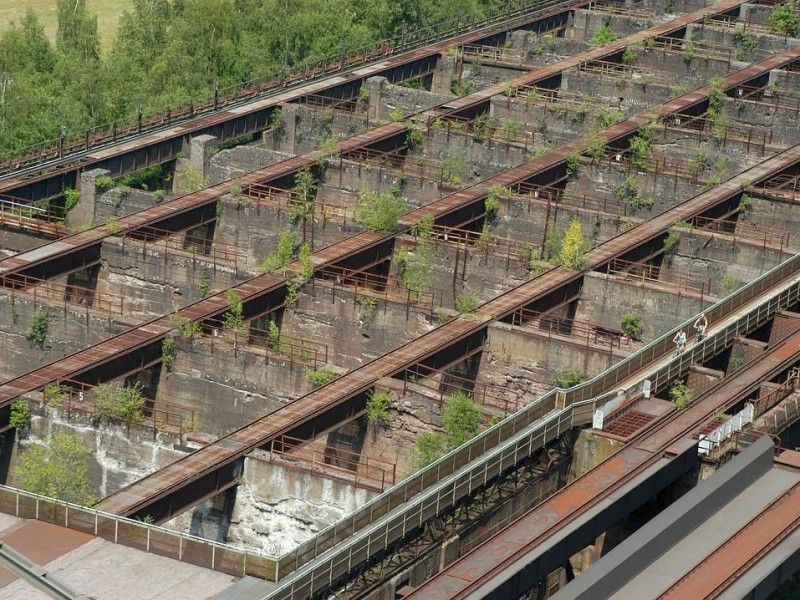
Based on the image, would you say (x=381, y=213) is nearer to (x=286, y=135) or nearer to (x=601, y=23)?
(x=286, y=135)

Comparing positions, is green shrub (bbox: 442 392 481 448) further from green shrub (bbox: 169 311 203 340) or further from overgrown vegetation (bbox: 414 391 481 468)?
green shrub (bbox: 169 311 203 340)

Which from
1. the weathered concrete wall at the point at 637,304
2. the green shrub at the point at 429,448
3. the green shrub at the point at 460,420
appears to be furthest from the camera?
the weathered concrete wall at the point at 637,304

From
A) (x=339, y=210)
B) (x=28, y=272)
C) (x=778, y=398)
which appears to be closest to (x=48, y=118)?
(x=339, y=210)

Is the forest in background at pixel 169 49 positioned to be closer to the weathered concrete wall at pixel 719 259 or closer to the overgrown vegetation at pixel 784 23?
the overgrown vegetation at pixel 784 23

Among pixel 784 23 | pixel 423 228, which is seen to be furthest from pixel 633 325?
pixel 784 23

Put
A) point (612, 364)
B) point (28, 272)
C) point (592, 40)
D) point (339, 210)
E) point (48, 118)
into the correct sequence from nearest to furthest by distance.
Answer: point (612, 364)
point (28, 272)
point (339, 210)
point (48, 118)
point (592, 40)

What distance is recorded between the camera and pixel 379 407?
53.8m

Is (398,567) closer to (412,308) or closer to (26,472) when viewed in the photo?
(26,472)

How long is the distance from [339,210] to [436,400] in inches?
843

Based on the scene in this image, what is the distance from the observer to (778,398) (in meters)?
53.1

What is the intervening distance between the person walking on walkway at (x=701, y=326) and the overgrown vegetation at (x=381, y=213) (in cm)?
1368

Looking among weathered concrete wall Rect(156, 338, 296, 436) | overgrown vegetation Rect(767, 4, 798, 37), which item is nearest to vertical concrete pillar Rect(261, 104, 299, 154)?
weathered concrete wall Rect(156, 338, 296, 436)

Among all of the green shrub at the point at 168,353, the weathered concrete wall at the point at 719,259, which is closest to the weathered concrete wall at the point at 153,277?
the green shrub at the point at 168,353

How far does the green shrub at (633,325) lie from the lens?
63.0 metres
